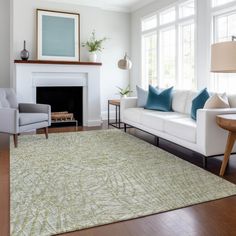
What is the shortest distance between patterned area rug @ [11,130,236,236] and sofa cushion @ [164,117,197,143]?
30 cm

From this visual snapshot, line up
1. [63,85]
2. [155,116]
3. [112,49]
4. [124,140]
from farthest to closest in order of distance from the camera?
[112,49]
[63,85]
[124,140]
[155,116]

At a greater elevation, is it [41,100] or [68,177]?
[41,100]

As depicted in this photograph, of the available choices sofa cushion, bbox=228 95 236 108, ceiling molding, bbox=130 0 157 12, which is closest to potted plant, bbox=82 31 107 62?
ceiling molding, bbox=130 0 157 12

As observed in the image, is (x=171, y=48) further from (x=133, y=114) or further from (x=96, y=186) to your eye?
(x=96, y=186)

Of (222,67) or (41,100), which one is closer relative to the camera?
(222,67)

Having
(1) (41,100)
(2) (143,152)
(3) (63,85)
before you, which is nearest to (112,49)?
(3) (63,85)

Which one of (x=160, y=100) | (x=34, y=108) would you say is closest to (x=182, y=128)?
(x=160, y=100)

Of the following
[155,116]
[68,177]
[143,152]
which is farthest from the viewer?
[155,116]

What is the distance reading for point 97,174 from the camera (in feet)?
9.29

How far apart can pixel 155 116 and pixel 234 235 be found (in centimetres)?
243


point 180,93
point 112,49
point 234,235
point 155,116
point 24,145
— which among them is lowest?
point 234,235

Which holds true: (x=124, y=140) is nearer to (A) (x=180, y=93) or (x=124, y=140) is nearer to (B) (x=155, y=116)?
(B) (x=155, y=116)

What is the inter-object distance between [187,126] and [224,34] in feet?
6.26

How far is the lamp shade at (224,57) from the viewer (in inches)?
94.9
